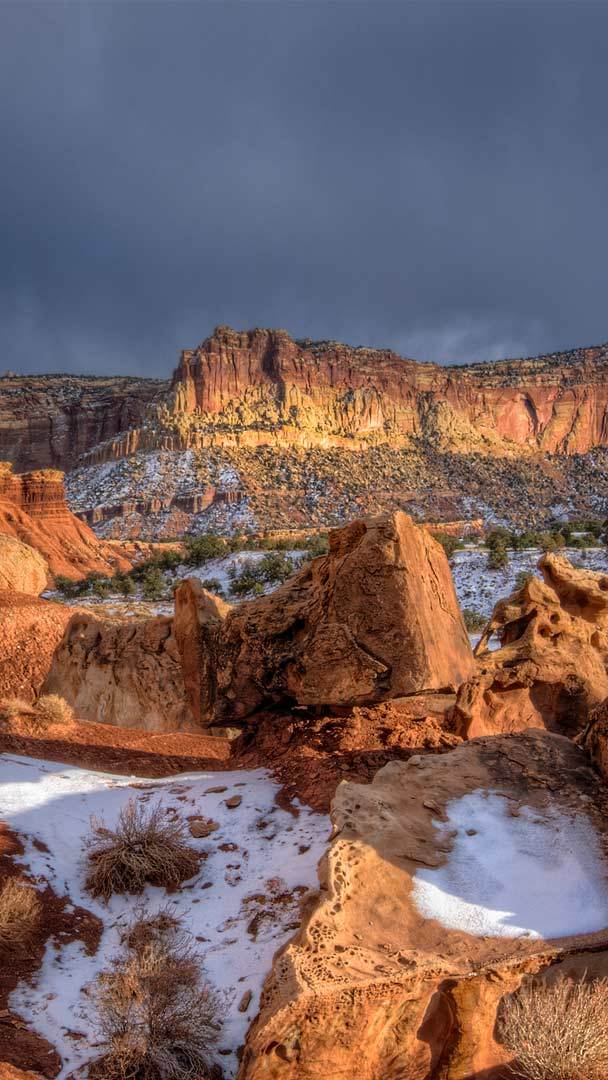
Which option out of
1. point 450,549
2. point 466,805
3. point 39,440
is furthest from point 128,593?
point 39,440

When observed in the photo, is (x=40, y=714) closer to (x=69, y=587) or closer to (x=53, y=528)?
(x=69, y=587)

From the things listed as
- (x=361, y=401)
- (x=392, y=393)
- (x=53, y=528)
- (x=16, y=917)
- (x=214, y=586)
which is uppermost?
(x=392, y=393)

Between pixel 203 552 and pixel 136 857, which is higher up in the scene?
pixel 203 552

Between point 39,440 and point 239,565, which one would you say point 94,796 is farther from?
point 39,440

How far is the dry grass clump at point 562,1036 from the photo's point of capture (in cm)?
393

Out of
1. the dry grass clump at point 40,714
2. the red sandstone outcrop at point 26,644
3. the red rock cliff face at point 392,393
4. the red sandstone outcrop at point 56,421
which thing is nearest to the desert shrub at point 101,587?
the red sandstone outcrop at point 26,644

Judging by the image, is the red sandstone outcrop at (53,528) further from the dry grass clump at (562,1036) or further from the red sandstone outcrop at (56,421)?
the red sandstone outcrop at (56,421)

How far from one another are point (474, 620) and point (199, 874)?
83.7 feet

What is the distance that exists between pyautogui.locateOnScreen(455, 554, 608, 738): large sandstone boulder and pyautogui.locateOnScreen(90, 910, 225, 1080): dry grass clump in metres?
4.82

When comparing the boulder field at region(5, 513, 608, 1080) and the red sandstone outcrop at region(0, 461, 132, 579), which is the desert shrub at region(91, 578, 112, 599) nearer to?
the red sandstone outcrop at region(0, 461, 132, 579)

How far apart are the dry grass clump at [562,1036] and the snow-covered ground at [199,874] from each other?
1694 mm

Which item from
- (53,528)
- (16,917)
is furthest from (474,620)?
(53,528)

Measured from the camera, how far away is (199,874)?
6.61 metres

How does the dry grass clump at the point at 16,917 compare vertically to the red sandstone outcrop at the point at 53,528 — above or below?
below
